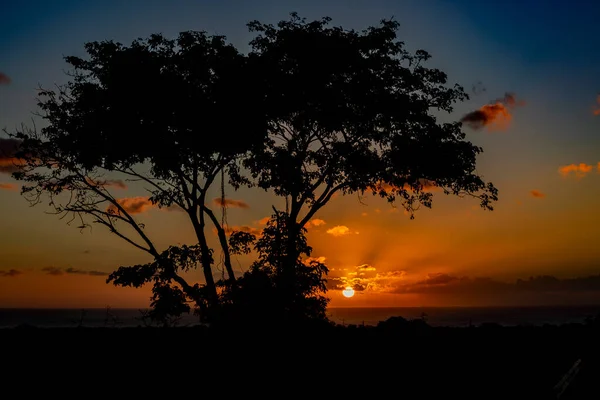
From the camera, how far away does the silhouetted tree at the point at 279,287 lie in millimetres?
19312

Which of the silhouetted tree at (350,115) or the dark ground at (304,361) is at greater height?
the silhouetted tree at (350,115)

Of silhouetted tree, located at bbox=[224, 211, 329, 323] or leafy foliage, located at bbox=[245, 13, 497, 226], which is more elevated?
leafy foliage, located at bbox=[245, 13, 497, 226]

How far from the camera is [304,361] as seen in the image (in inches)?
626

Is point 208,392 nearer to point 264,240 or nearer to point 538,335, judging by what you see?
point 264,240

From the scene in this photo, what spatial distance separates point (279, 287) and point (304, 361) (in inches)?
162

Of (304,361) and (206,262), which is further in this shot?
(206,262)

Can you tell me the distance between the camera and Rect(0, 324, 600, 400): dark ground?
12844 millimetres

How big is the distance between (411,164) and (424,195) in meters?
1.95

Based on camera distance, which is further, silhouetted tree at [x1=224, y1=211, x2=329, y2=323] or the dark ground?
silhouetted tree at [x1=224, y1=211, x2=329, y2=323]

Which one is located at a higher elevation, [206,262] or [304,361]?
[206,262]

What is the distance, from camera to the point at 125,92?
2167 centimetres

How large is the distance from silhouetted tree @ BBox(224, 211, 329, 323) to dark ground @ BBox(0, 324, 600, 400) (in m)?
0.81

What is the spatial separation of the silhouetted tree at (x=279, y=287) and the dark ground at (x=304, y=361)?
81cm

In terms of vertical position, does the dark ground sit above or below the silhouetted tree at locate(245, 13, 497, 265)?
→ below
